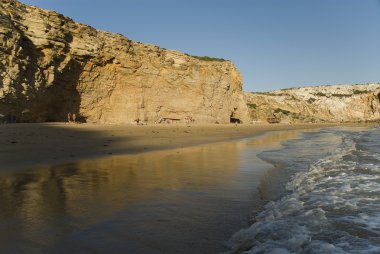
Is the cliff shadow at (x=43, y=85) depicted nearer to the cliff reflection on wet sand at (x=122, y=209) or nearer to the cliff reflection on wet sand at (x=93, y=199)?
the cliff reflection on wet sand at (x=93, y=199)

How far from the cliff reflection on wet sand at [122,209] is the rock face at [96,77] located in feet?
61.2

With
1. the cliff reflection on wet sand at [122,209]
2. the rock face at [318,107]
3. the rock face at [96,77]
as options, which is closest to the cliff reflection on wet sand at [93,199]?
the cliff reflection on wet sand at [122,209]

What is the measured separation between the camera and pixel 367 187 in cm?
620

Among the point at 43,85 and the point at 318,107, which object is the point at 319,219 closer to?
the point at 43,85

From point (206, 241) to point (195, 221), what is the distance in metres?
0.72

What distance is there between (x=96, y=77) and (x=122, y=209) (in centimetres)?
2851

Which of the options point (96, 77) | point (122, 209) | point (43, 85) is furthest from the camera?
point (96, 77)

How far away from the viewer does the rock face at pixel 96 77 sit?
944 inches

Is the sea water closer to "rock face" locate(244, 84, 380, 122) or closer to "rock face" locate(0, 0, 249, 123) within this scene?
"rock face" locate(0, 0, 249, 123)

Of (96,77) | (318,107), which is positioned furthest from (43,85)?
(318,107)

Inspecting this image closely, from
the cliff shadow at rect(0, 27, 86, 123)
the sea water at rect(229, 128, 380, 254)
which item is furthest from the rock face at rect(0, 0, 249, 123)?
the sea water at rect(229, 128, 380, 254)

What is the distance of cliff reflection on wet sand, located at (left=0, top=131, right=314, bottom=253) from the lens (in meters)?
3.35

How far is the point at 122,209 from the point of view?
4.70 m

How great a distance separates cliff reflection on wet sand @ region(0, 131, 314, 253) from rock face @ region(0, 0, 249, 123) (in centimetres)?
1865
